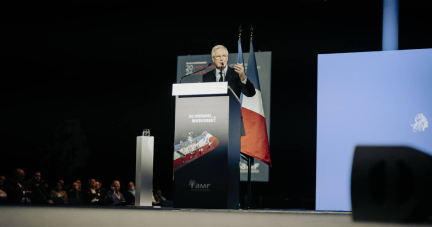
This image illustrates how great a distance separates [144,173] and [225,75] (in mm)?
959

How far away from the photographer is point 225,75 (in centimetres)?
334

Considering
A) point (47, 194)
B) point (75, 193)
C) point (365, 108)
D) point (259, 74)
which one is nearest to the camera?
point (365, 108)

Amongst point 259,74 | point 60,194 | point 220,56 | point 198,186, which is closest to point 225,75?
point 220,56

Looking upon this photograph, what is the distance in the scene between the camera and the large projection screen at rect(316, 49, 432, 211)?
191 inches

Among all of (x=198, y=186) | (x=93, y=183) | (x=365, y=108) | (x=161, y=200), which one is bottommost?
(x=161, y=200)

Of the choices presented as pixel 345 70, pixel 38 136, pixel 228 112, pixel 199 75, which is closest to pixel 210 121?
pixel 228 112

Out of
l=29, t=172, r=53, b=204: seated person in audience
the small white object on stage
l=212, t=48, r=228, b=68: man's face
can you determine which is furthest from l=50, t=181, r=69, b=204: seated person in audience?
l=212, t=48, r=228, b=68: man's face

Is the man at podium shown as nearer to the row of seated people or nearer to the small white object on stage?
the small white object on stage

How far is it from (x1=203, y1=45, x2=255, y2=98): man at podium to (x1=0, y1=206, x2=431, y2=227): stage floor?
127 cm

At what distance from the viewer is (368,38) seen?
6445 mm

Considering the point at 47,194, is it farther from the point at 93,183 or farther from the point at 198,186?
the point at 198,186

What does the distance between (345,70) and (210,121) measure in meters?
3.11

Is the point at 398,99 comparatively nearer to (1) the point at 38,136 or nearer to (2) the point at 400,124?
(2) the point at 400,124

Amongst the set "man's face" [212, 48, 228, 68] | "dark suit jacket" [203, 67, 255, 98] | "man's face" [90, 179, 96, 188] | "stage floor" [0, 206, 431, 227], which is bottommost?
"man's face" [90, 179, 96, 188]
